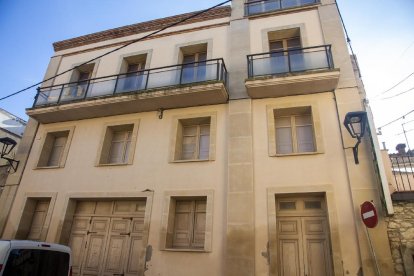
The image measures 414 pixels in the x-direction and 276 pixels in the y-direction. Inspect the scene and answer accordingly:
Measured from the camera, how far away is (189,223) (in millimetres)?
8195

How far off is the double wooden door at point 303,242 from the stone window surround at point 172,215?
186cm

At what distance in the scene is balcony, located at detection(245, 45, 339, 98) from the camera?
8.14m

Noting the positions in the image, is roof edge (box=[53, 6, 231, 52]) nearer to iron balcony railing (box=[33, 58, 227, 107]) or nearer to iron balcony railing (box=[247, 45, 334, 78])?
iron balcony railing (box=[33, 58, 227, 107])

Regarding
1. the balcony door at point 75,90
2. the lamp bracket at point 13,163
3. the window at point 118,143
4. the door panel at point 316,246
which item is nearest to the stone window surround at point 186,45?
the window at point 118,143

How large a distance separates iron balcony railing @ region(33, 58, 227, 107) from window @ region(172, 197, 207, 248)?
153 inches

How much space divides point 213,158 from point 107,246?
14.1 ft

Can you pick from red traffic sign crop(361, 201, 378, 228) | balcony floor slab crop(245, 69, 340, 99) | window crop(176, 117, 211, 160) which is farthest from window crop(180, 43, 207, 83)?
red traffic sign crop(361, 201, 378, 228)

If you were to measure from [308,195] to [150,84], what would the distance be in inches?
256

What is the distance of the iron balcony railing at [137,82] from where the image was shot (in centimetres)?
955

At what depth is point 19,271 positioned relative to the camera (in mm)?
4523

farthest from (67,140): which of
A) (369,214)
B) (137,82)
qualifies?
(369,214)

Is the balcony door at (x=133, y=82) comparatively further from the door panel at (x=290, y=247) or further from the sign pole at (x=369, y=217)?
the sign pole at (x=369, y=217)

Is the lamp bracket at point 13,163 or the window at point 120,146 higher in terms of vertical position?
the window at point 120,146

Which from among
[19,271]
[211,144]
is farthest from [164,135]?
[19,271]
